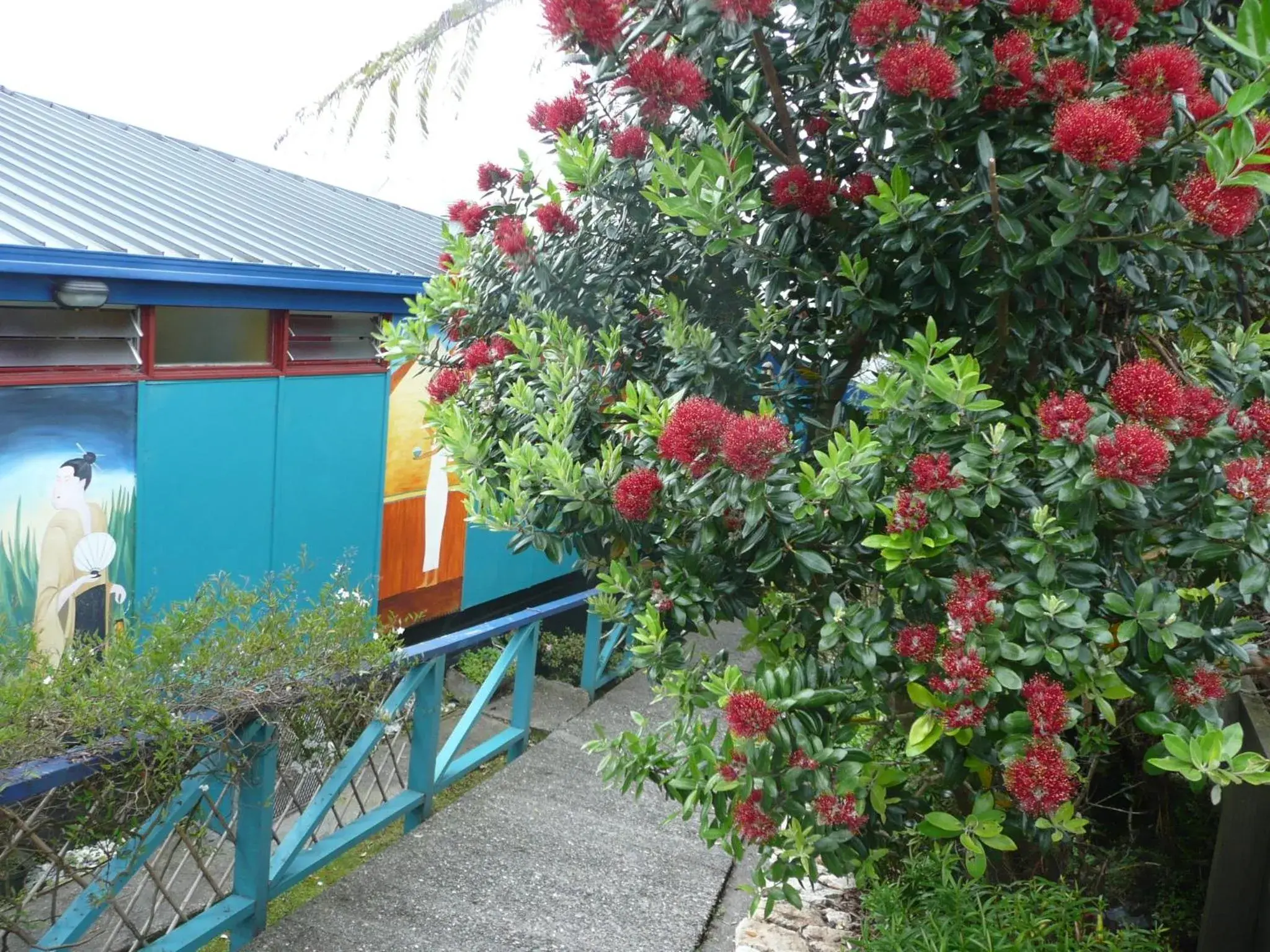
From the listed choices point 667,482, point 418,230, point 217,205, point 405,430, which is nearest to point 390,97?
point 418,230

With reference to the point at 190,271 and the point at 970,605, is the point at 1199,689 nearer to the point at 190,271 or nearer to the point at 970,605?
the point at 970,605

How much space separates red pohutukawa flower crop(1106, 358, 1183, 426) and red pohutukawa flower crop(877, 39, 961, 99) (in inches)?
27.1

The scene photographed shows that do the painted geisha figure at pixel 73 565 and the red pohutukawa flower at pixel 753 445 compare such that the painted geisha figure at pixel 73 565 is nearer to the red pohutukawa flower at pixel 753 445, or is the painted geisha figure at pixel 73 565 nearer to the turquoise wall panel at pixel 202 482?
the turquoise wall panel at pixel 202 482

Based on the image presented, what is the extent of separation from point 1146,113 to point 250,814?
369 centimetres

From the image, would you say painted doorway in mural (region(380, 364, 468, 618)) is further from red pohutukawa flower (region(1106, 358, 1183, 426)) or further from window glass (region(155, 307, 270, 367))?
red pohutukawa flower (region(1106, 358, 1183, 426))

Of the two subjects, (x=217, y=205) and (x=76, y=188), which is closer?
(x=76, y=188)

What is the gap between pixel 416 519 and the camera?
815cm

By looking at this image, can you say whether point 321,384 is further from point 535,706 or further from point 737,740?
point 737,740

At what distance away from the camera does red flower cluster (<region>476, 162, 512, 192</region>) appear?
3586 mm

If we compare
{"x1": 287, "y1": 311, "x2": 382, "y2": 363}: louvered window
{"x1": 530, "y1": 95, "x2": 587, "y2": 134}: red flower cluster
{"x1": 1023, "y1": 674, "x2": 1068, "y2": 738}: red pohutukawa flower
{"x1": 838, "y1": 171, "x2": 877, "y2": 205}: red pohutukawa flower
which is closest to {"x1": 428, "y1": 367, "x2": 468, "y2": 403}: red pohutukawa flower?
{"x1": 530, "y1": 95, "x2": 587, "y2": 134}: red flower cluster

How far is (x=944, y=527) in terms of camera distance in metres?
A: 2.09

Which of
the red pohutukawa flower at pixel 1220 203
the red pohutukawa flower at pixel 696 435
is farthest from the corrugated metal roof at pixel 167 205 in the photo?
the red pohutukawa flower at pixel 1220 203

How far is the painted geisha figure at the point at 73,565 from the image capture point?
204 inches

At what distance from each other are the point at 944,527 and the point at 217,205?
7.11m
